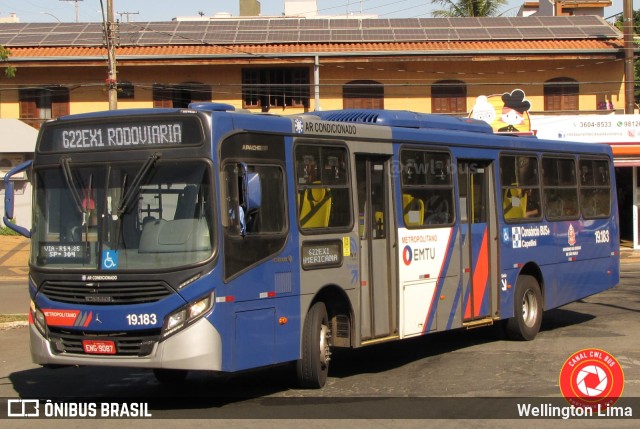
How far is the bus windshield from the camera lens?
8.75 metres

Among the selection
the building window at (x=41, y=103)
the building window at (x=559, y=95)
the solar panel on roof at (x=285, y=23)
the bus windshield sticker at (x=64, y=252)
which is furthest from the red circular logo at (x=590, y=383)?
→ the solar panel on roof at (x=285, y=23)

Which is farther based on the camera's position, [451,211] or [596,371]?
[451,211]

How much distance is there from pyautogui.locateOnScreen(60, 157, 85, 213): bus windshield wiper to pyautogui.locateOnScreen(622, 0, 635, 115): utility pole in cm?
2726

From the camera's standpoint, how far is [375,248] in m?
11.2

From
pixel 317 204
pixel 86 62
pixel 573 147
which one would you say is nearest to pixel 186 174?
pixel 317 204

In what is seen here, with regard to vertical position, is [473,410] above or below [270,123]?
below

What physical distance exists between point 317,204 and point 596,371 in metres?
3.46

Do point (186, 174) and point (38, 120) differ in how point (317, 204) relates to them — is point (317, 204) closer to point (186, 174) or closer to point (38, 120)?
point (186, 174)

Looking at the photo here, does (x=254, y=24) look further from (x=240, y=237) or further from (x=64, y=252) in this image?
(x=240, y=237)

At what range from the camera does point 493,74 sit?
119ft

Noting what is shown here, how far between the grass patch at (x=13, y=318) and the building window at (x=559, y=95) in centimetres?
2477

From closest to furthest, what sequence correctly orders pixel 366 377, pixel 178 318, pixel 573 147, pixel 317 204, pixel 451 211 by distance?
1. pixel 178 318
2. pixel 317 204
3. pixel 366 377
4. pixel 451 211
5. pixel 573 147

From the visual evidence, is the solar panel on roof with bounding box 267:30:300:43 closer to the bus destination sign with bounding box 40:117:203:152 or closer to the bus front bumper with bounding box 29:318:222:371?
the bus destination sign with bounding box 40:117:203:152

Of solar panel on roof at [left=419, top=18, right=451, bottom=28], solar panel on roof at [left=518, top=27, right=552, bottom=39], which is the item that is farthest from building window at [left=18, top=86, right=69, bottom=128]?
solar panel on roof at [left=518, top=27, right=552, bottom=39]
